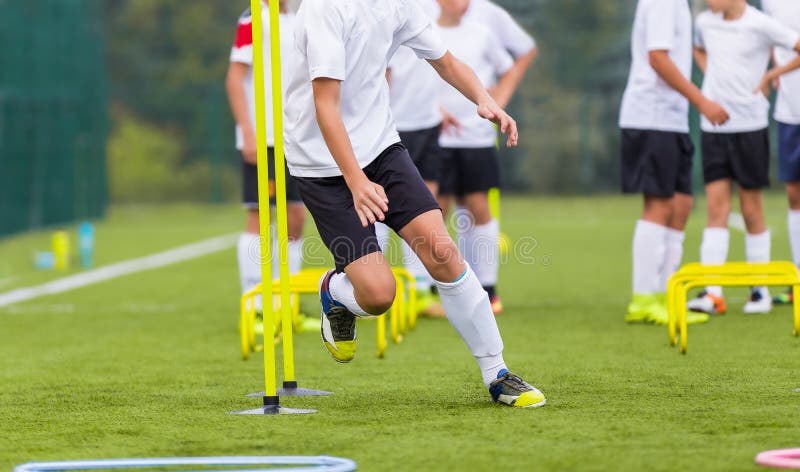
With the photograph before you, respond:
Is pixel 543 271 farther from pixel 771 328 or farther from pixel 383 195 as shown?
pixel 383 195

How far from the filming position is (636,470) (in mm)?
3840

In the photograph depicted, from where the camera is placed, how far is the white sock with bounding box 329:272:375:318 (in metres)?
5.27

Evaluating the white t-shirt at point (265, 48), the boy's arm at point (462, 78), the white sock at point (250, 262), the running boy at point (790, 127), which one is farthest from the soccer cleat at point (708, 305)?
the boy's arm at point (462, 78)

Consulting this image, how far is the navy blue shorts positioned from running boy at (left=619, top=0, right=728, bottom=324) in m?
0.78

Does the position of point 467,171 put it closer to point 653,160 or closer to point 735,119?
point 653,160

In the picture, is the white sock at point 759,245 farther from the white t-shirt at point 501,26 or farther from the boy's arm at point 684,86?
the white t-shirt at point 501,26

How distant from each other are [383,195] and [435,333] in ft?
9.55

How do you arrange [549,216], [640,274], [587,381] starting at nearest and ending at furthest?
1. [587,381]
2. [640,274]
3. [549,216]

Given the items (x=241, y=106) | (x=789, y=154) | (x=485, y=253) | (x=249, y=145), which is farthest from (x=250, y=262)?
(x=789, y=154)

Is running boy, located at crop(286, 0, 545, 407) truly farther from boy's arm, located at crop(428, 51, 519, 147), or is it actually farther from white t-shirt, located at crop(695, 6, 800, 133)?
white t-shirt, located at crop(695, 6, 800, 133)

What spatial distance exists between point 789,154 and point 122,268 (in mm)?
6472

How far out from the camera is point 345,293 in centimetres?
530

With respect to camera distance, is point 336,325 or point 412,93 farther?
point 412,93

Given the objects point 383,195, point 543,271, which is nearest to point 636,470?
point 383,195
